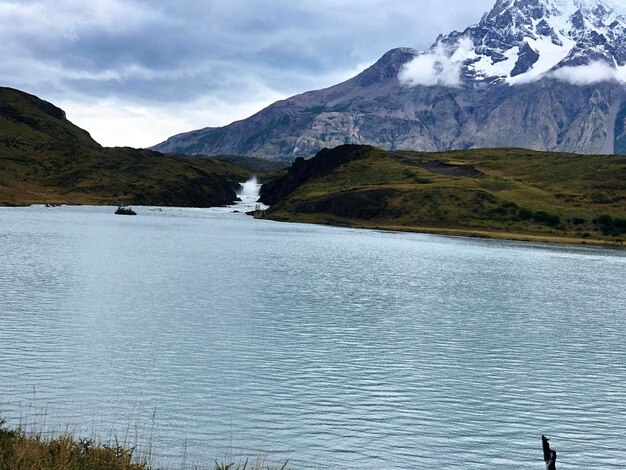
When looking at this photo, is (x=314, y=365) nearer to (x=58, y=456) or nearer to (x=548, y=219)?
(x=58, y=456)

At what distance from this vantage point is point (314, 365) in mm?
37625

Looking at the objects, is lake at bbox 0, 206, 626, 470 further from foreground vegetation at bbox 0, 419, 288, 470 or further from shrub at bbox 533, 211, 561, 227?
shrub at bbox 533, 211, 561, 227

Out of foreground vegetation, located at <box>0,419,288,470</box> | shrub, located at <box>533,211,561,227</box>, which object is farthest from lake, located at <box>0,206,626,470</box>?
shrub, located at <box>533,211,561,227</box>

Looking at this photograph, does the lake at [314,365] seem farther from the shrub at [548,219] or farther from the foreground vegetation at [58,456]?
the shrub at [548,219]

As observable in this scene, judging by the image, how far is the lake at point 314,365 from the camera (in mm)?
25875

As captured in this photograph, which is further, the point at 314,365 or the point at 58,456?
the point at 314,365

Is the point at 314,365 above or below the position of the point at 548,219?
below

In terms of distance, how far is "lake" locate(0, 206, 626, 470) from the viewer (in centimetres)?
2588

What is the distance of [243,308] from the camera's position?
183ft

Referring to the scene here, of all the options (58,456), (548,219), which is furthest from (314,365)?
(548,219)

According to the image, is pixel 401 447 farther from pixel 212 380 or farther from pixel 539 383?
pixel 539 383

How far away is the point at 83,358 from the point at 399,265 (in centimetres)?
6984

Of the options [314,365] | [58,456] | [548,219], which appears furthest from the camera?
[548,219]

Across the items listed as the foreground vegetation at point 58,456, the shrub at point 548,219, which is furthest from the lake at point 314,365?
the shrub at point 548,219
